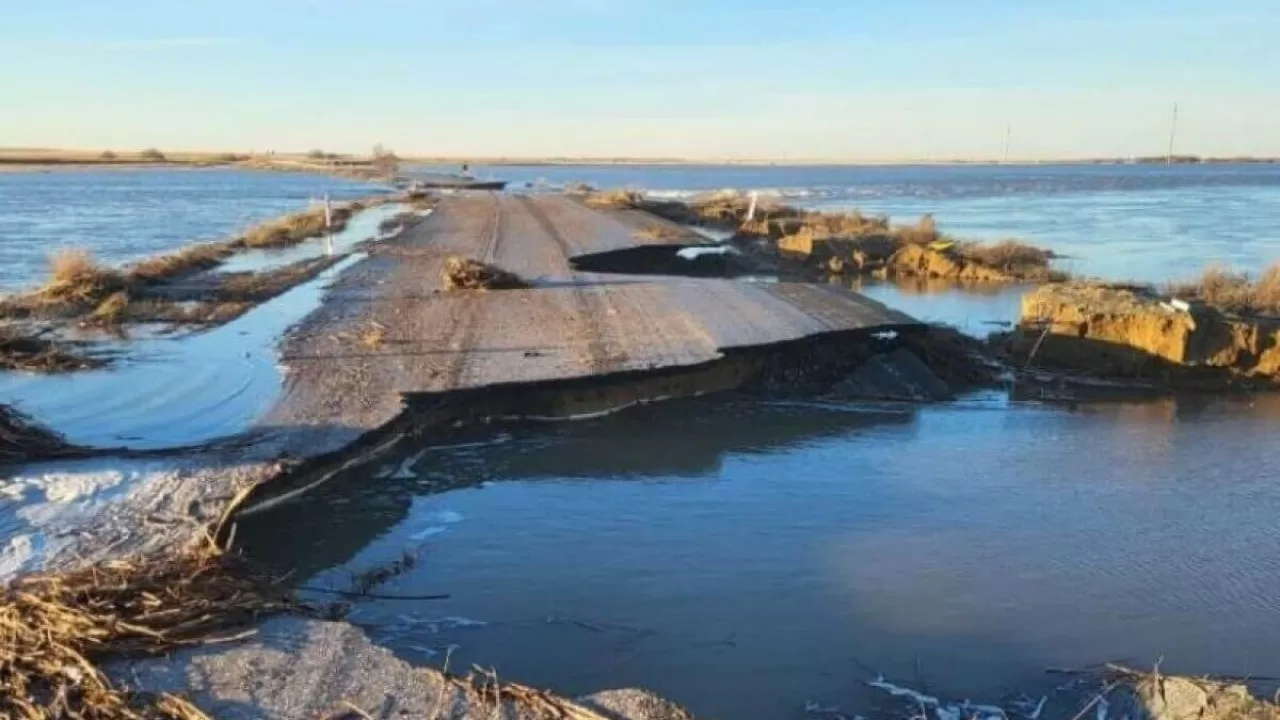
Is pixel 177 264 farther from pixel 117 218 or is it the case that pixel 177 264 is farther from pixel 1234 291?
pixel 117 218

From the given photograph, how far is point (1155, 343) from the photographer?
557 inches

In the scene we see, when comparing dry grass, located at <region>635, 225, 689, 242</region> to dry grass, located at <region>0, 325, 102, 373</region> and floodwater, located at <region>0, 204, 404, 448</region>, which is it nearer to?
floodwater, located at <region>0, 204, 404, 448</region>

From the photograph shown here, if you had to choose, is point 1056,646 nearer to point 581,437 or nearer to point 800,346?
point 581,437

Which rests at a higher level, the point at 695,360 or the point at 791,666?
the point at 695,360

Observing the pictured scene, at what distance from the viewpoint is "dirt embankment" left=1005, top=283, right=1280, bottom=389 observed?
45.7ft

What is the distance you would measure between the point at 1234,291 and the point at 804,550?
12714 millimetres

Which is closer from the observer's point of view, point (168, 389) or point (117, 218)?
point (168, 389)

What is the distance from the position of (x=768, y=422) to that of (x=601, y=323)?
333 centimetres

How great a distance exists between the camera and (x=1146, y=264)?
2711cm

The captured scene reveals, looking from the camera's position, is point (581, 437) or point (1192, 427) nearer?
point (581, 437)

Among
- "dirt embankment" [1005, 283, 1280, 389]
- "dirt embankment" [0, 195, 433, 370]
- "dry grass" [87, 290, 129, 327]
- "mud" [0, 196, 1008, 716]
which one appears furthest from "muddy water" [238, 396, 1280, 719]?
"dry grass" [87, 290, 129, 327]

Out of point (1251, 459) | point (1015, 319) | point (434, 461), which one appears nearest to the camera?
point (434, 461)

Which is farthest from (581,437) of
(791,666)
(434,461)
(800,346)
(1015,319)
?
(1015,319)

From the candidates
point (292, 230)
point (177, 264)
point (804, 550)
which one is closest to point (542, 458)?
point (804, 550)
